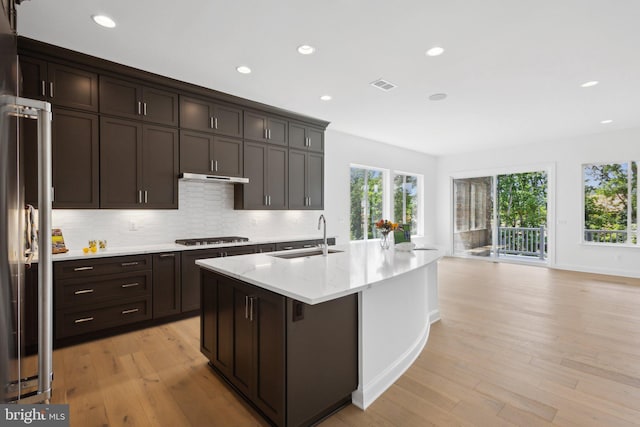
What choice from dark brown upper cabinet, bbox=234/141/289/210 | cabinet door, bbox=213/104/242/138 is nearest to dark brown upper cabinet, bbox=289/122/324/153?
dark brown upper cabinet, bbox=234/141/289/210

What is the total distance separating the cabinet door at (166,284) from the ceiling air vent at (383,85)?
3.12m

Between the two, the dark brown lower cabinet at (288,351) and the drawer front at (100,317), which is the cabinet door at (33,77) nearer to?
the drawer front at (100,317)

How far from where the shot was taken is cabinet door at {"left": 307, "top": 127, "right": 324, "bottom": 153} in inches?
208

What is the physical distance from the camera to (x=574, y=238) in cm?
653

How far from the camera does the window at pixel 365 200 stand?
6504mm

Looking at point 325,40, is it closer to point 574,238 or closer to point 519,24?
point 519,24

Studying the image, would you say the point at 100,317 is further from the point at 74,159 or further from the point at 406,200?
the point at 406,200

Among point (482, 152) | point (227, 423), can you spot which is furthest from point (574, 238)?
point (227, 423)

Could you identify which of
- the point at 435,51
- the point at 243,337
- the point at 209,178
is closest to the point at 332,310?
the point at 243,337

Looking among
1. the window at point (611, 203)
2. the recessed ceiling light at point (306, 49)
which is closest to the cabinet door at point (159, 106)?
the recessed ceiling light at point (306, 49)

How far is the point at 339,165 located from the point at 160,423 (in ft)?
16.3

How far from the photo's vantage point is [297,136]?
5098 mm

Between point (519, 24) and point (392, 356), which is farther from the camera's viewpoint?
point (519, 24)

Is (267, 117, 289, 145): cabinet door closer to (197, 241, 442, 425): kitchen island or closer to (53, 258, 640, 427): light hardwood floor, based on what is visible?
(197, 241, 442, 425): kitchen island
